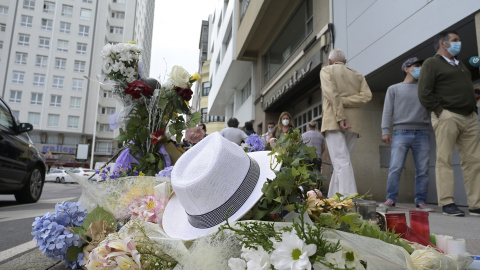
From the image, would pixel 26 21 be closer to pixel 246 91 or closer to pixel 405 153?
pixel 246 91

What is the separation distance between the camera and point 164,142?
3029 millimetres

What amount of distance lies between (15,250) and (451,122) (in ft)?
14.3

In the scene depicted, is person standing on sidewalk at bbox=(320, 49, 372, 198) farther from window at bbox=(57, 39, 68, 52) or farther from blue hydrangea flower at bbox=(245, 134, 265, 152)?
window at bbox=(57, 39, 68, 52)

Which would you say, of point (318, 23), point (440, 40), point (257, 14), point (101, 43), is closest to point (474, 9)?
point (440, 40)

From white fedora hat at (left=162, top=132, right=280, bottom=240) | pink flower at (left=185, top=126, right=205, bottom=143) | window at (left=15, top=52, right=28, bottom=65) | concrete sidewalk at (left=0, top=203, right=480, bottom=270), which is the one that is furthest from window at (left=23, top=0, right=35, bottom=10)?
white fedora hat at (left=162, top=132, right=280, bottom=240)

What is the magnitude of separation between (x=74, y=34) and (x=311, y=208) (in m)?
55.3

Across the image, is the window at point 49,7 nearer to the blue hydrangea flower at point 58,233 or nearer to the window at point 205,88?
the window at point 205,88

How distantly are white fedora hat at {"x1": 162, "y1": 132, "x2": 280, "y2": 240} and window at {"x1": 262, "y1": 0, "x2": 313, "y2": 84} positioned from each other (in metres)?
8.52

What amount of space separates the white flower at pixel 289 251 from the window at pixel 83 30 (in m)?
55.4

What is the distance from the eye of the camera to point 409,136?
431 centimetres

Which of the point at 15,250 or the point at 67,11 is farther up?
the point at 67,11

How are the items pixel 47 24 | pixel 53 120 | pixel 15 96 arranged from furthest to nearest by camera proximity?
pixel 47 24
pixel 53 120
pixel 15 96

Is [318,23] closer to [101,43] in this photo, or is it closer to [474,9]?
[474,9]

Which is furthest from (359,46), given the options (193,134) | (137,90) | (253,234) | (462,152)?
(253,234)
